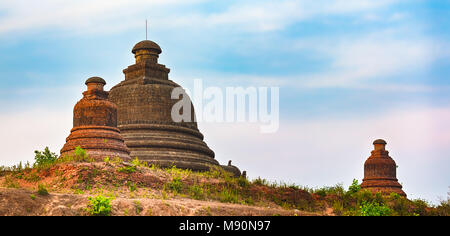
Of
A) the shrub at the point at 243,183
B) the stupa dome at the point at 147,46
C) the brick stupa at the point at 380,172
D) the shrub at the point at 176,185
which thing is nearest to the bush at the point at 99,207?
the shrub at the point at 176,185

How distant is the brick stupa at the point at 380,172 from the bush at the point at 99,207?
62.8ft

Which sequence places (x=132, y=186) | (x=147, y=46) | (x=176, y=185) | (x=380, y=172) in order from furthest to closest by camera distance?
(x=380, y=172), (x=147, y=46), (x=176, y=185), (x=132, y=186)

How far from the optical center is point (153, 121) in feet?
104

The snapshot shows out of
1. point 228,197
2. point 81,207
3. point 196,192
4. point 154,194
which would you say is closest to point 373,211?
point 228,197

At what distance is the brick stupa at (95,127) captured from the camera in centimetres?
2633

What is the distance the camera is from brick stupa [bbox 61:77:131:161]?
86.4 feet

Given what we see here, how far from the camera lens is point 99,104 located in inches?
1069

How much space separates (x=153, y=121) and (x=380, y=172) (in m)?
11.3

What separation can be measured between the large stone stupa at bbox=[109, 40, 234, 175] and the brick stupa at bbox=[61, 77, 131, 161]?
312cm

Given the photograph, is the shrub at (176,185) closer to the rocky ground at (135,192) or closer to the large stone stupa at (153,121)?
the rocky ground at (135,192)

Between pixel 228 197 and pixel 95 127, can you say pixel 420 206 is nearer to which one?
pixel 228 197
